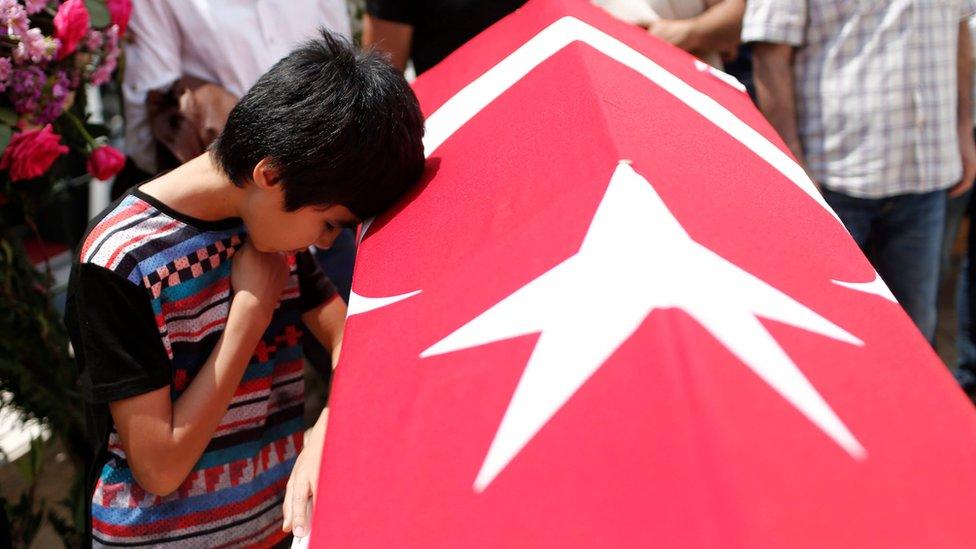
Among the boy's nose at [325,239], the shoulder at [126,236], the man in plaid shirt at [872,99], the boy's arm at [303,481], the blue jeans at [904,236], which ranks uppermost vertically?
the shoulder at [126,236]

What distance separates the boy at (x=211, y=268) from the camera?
1.25 m

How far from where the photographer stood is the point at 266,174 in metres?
1.26

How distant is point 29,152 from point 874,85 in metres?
1.90

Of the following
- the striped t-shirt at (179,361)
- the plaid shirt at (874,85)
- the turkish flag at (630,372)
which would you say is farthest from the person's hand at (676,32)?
the striped t-shirt at (179,361)

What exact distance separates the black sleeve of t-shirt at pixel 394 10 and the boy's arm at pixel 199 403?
3.63ft

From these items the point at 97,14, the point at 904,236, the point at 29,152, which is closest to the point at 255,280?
the point at 29,152

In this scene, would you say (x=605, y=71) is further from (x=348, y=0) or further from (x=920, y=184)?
(x=348, y=0)

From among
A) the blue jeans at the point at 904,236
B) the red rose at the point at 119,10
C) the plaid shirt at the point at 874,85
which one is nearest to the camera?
the red rose at the point at 119,10

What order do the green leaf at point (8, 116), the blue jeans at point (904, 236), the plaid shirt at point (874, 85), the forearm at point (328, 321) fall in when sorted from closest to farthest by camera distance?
the forearm at point (328, 321)
the green leaf at point (8, 116)
the plaid shirt at point (874, 85)
the blue jeans at point (904, 236)

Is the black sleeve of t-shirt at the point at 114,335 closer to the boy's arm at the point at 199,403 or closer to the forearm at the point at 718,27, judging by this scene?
the boy's arm at the point at 199,403

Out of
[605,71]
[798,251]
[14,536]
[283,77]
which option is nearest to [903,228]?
[605,71]

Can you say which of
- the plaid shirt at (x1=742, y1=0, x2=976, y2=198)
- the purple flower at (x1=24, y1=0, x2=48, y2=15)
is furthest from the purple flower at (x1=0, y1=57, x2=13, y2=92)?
the plaid shirt at (x1=742, y1=0, x2=976, y2=198)

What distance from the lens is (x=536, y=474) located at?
0.80 metres

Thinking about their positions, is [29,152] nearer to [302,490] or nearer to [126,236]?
[126,236]
